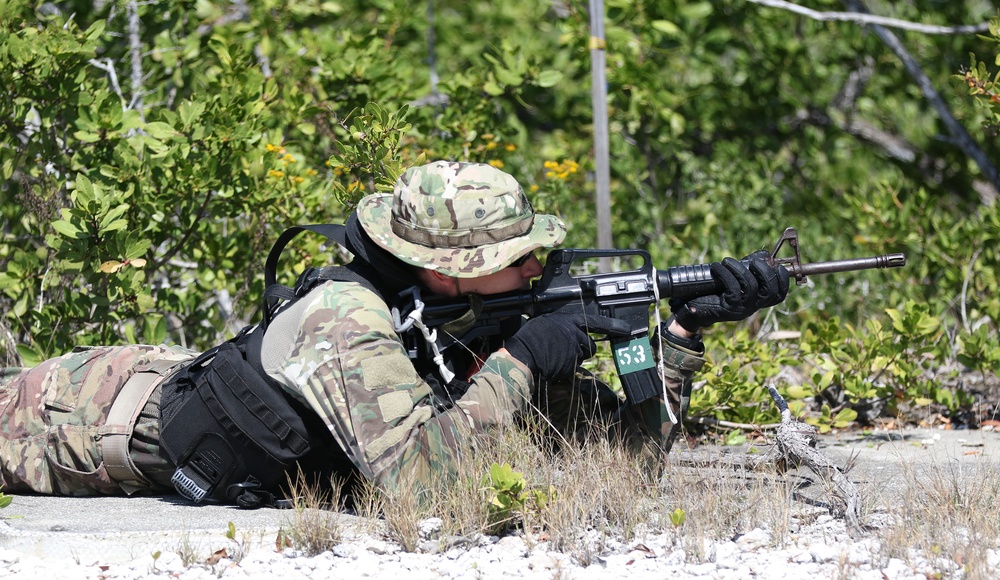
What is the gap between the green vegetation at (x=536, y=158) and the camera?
438 cm

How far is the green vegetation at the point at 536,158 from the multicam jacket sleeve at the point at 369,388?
101 cm

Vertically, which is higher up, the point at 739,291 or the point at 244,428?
the point at 739,291

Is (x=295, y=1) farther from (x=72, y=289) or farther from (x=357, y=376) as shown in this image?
(x=357, y=376)

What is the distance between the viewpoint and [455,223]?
126 inches

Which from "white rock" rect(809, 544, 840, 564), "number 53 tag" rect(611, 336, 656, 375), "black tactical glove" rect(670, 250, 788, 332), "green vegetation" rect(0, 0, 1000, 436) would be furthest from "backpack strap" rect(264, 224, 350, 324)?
"white rock" rect(809, 544, 840, 564)

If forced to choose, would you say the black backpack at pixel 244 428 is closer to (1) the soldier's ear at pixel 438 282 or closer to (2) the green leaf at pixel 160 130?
(1) the soldier's ear at pixel 438 282

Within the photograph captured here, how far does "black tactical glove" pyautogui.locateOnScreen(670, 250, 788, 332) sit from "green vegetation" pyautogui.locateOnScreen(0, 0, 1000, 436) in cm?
81

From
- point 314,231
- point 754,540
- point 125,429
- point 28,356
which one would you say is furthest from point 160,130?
point 754,540

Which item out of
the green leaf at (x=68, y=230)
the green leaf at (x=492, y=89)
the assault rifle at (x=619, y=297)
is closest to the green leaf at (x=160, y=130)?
the green leaf at (x=68, y=230)

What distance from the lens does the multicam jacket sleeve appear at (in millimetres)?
2994

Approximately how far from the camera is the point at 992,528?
110 inches

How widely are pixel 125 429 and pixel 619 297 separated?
1665mm

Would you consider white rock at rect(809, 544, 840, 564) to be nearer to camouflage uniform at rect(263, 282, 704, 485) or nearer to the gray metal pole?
camouflage uniform at rect(263, 282, 704, 485)

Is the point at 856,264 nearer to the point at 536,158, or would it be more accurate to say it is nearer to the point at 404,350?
the point at 404,350
